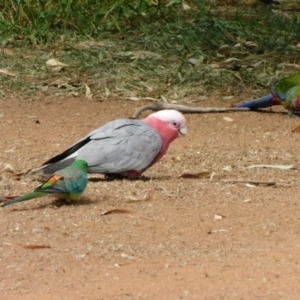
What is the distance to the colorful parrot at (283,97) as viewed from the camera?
27.5 feet

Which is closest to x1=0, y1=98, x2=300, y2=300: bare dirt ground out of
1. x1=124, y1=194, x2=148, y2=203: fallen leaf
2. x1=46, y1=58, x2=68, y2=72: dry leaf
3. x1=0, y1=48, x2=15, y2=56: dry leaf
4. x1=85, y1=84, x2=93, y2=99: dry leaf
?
x1=124, y1=194, x2=148, y2=203: fallen leaf

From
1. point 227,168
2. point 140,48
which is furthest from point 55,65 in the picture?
point 227,168

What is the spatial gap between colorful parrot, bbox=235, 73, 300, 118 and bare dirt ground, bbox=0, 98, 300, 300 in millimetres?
954

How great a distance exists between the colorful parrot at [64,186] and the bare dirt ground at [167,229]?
10 cm

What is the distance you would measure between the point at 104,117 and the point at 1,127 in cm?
95

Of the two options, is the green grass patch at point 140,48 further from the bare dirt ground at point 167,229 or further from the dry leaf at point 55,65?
the bare dirt ground at point 167,229

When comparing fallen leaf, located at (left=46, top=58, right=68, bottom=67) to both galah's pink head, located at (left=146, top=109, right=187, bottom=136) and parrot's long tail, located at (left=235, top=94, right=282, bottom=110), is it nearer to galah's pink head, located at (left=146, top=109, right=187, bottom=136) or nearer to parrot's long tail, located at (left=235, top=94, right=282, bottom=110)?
parrot's long tail, located at (left=235, top=94, right=282, bottom=110)

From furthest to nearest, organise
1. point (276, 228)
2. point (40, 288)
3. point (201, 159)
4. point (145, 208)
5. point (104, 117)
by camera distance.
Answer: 1. point (104, 117)
2. point (201, 159)
3. point (145, 208)
4. point (276, 228)
5. point (40, 288)

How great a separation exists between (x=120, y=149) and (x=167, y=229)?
108 cm

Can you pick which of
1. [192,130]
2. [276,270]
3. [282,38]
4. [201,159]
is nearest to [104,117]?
[192,130]

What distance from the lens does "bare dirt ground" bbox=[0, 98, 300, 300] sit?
4.25 m

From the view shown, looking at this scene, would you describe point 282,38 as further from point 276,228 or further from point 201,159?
point 276,228

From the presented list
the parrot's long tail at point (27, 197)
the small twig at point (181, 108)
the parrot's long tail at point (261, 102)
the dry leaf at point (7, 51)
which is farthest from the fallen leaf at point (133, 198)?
the dry leaf at point (7, 51)

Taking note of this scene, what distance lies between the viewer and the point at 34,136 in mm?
7457
